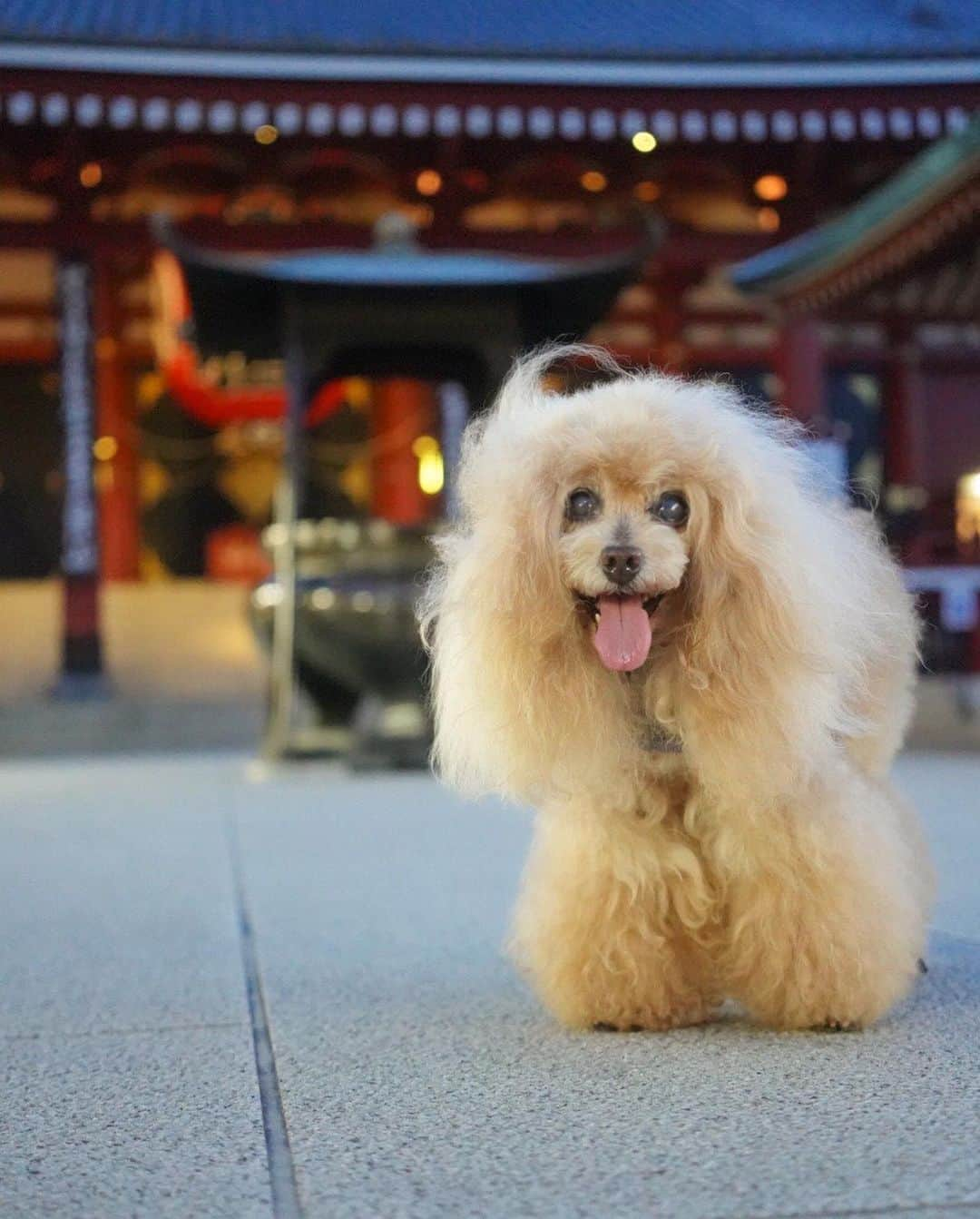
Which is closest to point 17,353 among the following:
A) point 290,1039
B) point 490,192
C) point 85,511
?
point 85,511

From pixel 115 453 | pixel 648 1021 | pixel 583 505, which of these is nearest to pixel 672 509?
pixel 583 505

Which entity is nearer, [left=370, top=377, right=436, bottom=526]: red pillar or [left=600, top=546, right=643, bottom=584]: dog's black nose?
[left=600, top=546, right=643, bottom=584]: dog's black nose

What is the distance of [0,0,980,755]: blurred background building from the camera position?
10.1 meters

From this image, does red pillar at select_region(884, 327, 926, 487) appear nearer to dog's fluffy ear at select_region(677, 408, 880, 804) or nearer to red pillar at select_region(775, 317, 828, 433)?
red pillar at select_region(775, 317, 828, 433)

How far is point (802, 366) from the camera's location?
1168 cm

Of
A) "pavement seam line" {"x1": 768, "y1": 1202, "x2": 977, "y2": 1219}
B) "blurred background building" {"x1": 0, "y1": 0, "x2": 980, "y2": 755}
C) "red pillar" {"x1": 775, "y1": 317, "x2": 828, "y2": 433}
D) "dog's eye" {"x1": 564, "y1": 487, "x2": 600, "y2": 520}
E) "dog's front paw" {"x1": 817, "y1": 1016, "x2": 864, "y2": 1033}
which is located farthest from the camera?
"red pillar" {"x1": 775, "y1": 317, "x2": 828, "y2": 433}

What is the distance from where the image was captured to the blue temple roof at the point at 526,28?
401 inches

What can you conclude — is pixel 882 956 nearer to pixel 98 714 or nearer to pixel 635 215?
pixel 98 714

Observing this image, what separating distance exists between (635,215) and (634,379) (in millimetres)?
9413

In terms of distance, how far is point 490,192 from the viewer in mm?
11812

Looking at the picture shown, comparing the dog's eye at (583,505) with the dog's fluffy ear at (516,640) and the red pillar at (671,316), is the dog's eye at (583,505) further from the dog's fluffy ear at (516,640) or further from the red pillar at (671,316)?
the red pillar at (671,316)

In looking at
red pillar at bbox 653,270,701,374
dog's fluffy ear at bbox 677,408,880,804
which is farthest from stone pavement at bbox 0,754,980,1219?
red pillar at bbox 653,270,701,374

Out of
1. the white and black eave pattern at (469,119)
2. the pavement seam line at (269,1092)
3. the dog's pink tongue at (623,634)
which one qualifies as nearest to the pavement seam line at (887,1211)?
the pavement seam line at (269,1092)

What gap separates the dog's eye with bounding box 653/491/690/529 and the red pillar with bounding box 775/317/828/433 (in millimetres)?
9223
